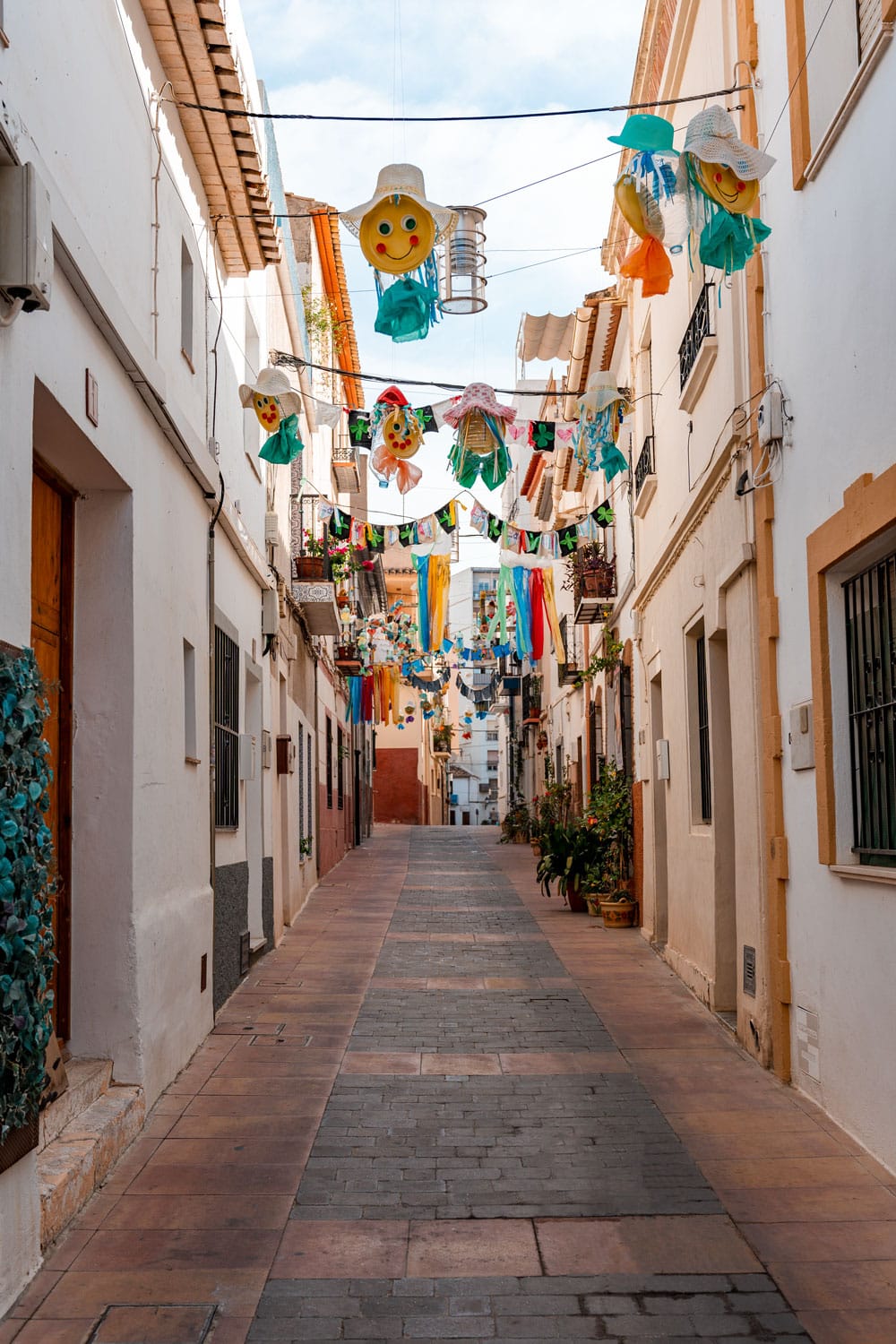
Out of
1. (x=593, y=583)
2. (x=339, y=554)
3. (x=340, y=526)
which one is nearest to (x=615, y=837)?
(x=593, y=583)

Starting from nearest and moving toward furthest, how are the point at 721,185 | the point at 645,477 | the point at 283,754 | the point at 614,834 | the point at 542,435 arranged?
the point at 721,185 < the point at 542,435 < the point at 645,477 < the point at 283,754 < the point at 614,834

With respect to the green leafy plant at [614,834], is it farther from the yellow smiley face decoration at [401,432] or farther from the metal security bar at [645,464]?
the yellow smiley face decoration at [401,432]

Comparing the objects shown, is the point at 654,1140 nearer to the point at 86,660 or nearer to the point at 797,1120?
the point at 797,1120

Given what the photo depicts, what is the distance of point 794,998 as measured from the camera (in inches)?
276

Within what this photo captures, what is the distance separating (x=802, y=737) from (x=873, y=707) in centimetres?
95

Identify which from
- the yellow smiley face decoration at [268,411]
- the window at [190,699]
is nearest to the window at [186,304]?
the yellow smiley face decoration at [268,411]

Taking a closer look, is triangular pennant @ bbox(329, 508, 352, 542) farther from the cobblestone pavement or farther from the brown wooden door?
the brown wooden door

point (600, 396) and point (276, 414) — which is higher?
point (600, 396)

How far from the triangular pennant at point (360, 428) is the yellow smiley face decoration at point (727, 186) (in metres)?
5.75

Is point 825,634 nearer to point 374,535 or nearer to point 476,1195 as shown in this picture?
point 476,1195

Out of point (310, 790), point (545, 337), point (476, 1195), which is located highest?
point (545, 337)

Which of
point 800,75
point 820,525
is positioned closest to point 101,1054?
point 820,525

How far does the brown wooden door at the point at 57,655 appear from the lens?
19.5 ft

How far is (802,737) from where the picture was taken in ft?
22.4
